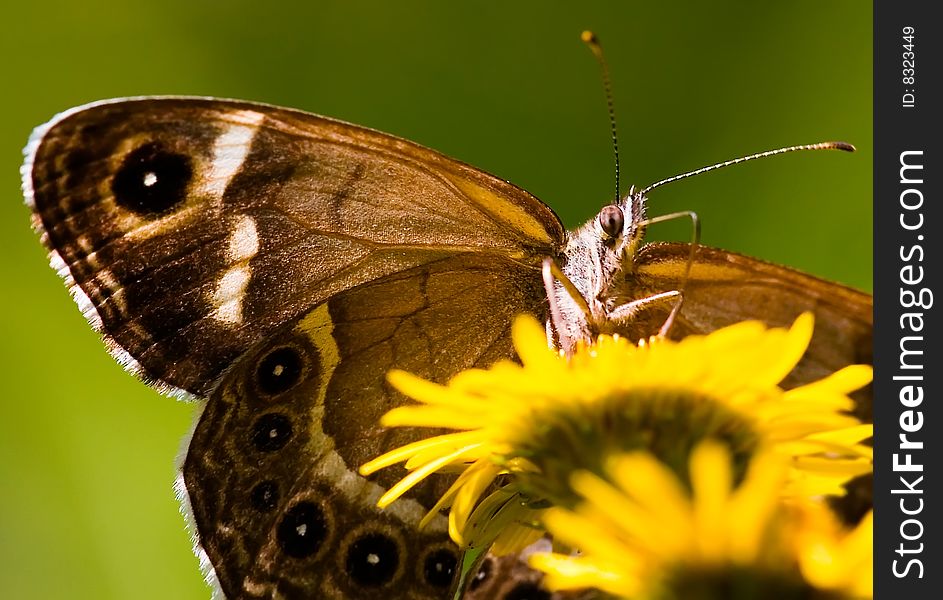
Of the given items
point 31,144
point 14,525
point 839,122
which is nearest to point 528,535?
point 31,144

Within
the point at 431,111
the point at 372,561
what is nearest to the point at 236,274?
the point at 372,561

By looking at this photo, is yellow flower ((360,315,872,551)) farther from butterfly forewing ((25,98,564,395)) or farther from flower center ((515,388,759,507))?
butterfly forewing ((25,98,564,395))

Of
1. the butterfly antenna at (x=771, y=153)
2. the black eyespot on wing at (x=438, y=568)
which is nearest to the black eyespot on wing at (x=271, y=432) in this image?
the black eyespot on wing at (x=438, y=568)

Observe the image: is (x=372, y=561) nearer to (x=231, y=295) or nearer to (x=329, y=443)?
(x=329, y=443)

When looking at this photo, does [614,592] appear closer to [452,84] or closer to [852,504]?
[852,504]

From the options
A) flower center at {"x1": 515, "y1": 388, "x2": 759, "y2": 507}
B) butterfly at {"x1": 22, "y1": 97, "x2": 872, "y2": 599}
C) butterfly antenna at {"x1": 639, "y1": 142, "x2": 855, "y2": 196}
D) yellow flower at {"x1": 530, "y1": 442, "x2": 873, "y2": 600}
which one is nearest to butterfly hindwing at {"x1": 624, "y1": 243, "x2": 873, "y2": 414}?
butterfly at {"x1": 22, "y1": 97, "x2": 872, "y2": 599}

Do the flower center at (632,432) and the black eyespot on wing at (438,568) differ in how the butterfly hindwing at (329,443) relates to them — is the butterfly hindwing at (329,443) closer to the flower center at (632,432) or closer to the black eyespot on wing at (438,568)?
the black eyespot on wing at (438,568)

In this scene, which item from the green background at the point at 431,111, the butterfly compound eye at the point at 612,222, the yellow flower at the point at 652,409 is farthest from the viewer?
the green background at the point at 431,111
